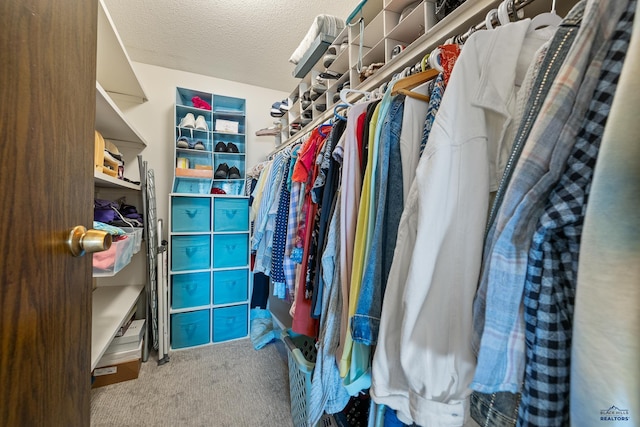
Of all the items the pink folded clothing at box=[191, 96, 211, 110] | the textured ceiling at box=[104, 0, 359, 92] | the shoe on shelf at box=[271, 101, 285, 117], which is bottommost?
the shoe on shelf at box=[271, 101, 285, 117]

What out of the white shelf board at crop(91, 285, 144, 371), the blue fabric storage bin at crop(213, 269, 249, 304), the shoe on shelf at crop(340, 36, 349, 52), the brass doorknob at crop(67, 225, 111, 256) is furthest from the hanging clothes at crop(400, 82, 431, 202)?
the blue fabric storage bin at crop(213, 269, 249, 304)

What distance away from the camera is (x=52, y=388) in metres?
0.41

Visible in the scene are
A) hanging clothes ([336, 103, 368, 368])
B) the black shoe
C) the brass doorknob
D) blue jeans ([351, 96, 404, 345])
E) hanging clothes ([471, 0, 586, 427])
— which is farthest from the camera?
the black shoe

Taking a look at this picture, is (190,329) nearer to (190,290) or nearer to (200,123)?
(190,290)

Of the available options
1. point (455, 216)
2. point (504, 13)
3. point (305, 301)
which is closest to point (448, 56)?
point (504, 13)

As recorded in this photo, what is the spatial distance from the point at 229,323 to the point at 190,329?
30cm

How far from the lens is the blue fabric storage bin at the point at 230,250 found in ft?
6.91

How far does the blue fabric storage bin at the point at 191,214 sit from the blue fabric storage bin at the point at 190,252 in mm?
84

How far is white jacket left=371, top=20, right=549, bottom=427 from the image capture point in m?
0.41

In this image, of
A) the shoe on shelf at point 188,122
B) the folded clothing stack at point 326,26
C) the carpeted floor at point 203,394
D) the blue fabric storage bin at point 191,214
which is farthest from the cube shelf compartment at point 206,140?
the carpeted floor at point 203,394

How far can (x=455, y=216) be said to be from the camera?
433 millimetres

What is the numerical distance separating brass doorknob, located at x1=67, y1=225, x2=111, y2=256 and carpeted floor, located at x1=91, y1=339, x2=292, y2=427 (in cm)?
130

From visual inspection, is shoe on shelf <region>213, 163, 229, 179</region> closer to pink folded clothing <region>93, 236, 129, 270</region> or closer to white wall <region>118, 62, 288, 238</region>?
white wall <region>118, 62, 288, 238</region>

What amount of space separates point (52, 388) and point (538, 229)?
778 millimetres
